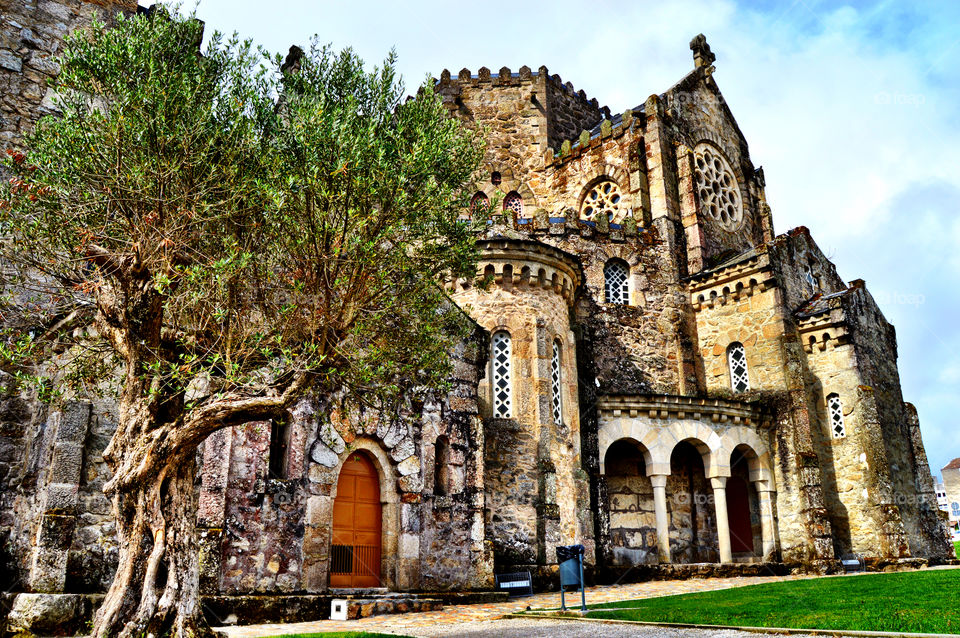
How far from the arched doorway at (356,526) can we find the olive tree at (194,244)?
4.11 metres

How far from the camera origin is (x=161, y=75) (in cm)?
1121

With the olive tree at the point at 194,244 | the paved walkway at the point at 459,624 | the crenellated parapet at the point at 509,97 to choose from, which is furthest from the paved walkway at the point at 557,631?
the crenellated parapet at the point at 509,97

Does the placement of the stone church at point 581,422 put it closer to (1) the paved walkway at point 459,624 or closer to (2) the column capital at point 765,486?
(2) the column capital at point 765,486

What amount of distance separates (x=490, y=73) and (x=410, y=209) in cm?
2502

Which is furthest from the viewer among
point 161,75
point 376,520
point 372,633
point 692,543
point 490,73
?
point 490,73

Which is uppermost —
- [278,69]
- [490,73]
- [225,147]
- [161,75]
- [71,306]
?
[490,73]

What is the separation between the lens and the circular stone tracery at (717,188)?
30.8 metres

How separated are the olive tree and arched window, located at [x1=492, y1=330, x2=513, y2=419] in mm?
8051

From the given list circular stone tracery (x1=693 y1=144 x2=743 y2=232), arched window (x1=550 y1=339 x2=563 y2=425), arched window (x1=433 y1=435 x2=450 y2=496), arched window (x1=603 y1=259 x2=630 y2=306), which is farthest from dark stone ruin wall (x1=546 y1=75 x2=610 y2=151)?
arched window (x1=433 y1=435 x2=450 y2=496)

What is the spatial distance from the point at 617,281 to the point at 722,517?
903 cm

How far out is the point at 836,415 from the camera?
25.7 meters

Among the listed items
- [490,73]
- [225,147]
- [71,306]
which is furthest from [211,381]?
[490,73]

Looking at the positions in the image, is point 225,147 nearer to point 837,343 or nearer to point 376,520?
point 376,520

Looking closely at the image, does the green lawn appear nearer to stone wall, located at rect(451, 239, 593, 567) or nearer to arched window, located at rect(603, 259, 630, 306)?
stone wall, located at rect(451, 239, 593, 567)
